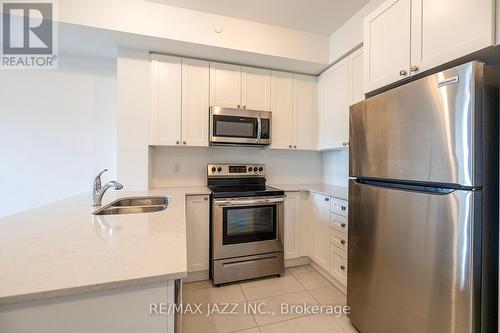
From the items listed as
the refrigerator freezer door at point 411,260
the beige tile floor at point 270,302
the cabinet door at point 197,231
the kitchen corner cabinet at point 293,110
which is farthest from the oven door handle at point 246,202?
the refrigerator freezer door at point 411,260

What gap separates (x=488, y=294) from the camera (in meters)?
0.96

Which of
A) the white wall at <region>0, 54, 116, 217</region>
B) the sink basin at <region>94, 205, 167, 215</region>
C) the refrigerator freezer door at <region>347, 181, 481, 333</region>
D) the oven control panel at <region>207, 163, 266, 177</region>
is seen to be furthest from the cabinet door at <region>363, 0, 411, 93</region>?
the white wall at <region>0, 54, 116, 217</region>

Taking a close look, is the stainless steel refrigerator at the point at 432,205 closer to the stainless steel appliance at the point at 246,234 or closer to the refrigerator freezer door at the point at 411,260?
the refrigerator freezer door at the point at 411,260

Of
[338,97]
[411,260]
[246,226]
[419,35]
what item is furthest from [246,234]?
[419,35]

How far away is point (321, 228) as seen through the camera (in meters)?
2.40

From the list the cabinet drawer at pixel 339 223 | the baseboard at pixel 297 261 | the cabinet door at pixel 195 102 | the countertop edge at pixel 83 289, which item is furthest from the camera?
the baseboard at pixel 297 261

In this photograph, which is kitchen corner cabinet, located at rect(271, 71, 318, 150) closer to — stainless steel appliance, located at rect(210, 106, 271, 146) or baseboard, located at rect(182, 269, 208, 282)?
stainless steel appliance, located at rect(210, 106, 271, 146)

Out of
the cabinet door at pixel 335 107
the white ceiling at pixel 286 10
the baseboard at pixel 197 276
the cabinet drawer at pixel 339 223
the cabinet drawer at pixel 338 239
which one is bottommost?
the baseboard at pixel 197 276

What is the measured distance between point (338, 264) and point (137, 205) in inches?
76.0

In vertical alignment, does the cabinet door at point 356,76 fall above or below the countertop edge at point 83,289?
above

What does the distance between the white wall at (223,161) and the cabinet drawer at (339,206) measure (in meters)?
1.00

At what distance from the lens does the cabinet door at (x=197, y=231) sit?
2.27m

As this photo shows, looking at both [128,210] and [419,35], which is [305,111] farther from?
[128,210]

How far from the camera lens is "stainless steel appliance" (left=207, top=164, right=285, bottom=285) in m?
2.22
